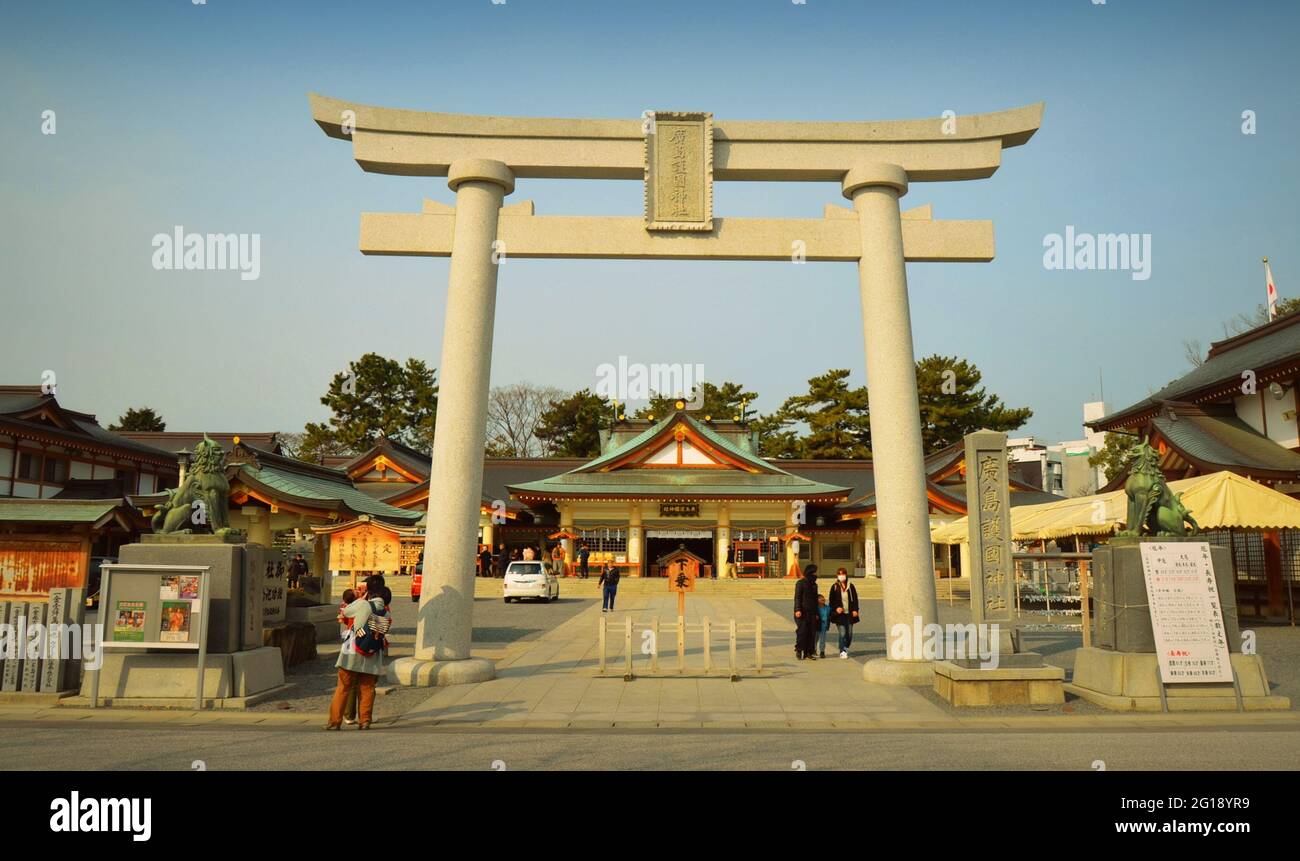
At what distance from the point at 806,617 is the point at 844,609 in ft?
2.52

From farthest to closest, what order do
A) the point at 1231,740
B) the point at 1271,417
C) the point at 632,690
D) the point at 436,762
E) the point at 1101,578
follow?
1. the point at 1271,417
2. the point at 632,690
3. the point at 1101,578
4. the point at 1231,740
5. the point at 436,762

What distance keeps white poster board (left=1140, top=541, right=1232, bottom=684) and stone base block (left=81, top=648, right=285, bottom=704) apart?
10.5 metres

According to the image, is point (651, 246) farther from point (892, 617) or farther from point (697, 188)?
point (892, 617)

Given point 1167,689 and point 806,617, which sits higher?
point 806,617

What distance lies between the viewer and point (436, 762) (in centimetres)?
746

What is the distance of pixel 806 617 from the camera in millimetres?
14867

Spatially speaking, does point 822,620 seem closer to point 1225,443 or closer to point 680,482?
point 1225,443

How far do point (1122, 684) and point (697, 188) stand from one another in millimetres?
8092

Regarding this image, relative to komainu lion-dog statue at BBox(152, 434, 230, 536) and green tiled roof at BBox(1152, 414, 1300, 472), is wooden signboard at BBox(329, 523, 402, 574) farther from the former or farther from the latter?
green tiled roof at BBox(1152, 414, 1300, 472)

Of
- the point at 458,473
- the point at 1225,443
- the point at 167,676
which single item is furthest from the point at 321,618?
the point at 1225,443

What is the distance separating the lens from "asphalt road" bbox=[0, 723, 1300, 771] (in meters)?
7.29

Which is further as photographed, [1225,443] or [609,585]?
[609,585]

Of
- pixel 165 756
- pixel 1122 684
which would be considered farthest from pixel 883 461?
pixel 165 756

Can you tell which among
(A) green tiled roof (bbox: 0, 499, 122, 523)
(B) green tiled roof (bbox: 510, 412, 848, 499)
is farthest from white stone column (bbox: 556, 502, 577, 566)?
(A) green tiled roof (bbox: 0, 499, 122, 523)
